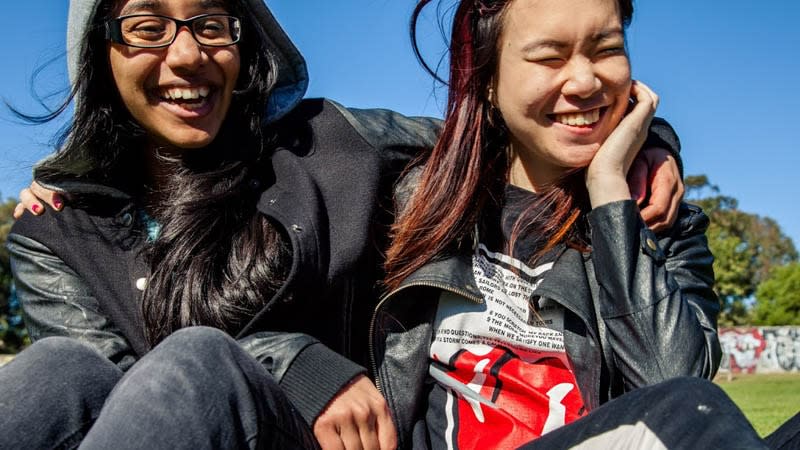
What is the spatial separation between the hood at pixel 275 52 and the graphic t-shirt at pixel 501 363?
1.02 m

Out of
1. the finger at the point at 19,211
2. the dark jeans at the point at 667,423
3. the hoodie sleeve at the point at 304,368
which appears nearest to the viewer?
the dark jeans at the point at 667,423

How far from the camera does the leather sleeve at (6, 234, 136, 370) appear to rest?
322cm

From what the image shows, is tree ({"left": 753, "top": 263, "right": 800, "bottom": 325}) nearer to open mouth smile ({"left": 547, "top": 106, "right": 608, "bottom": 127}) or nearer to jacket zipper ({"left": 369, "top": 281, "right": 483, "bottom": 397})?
open mouth smile ({"left": 547, "top": 106, "right": 608, "bottom": 127})

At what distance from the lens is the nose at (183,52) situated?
317 cm

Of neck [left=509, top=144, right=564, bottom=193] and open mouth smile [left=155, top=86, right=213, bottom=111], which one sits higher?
neck [left=509, top=144, right=564, bottom=193]

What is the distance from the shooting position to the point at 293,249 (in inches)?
122

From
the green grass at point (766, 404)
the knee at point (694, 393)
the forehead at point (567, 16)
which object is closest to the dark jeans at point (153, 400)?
the knee at point (694, 393)

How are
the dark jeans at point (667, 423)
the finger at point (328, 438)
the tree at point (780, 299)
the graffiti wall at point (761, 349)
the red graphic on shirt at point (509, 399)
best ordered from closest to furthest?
the dark jeans at point (667, 423)
the finger at point (328, 438)
the red graphic on shirt at point (509, 399)
the graffiti wall at point (761, 349)
the tree at point (780, 299)

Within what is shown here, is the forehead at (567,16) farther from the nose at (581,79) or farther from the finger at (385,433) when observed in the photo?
the finger at (385,433)

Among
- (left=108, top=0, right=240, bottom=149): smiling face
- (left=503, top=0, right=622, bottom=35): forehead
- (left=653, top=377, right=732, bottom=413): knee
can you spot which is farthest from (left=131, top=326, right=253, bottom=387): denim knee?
→ (left=503, top=0, right=622, bottom=35): forehead

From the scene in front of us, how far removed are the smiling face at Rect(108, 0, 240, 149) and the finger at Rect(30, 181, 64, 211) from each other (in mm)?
432

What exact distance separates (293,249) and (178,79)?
0.77 metres

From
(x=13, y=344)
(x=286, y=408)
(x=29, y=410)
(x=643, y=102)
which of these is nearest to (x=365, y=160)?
(x=643, y=102)

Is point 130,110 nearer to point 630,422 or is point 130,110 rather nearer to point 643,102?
point 643,102
